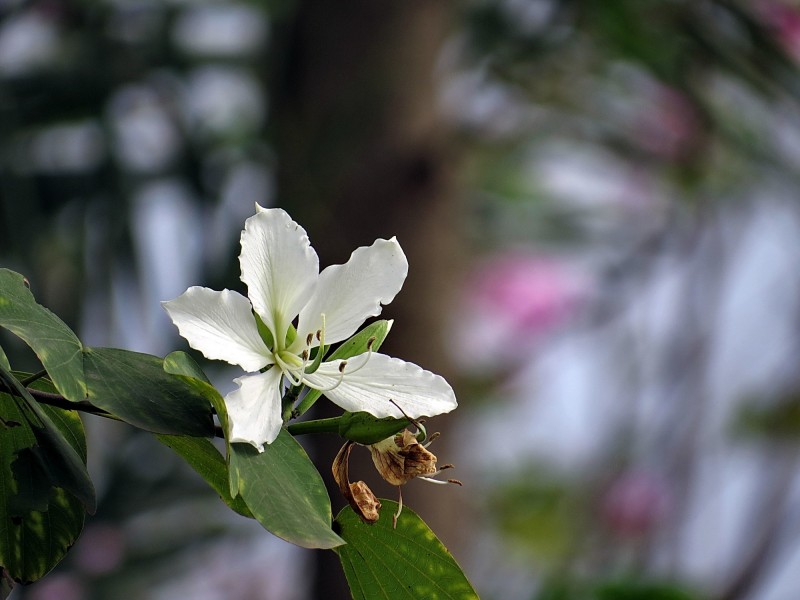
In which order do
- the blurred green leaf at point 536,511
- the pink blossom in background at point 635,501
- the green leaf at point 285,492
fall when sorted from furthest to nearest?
1. the blurred green leaf at point 536,511
2. the pink blossom in background at point 635,501
3. the green leaf at point 285,492

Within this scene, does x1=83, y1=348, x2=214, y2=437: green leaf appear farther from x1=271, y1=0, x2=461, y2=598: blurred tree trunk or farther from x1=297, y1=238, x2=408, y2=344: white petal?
x1=271, y1=0, x2=461, y2=598: blurred tree trunk

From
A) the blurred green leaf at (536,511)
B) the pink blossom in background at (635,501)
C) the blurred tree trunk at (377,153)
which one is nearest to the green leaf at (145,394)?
the blurred tree trunk at (377,153)

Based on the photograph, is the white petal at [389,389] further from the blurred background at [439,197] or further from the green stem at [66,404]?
the blurred background at [439,197]

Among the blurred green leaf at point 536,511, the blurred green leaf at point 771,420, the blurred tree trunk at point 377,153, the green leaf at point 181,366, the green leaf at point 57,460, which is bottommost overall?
the blurred green leaf at point 536,511

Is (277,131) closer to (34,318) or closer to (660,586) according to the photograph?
(660,586)

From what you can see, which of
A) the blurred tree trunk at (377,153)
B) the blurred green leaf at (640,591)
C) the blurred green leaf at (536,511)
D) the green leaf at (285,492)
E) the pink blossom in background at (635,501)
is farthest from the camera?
the blurred green leaf at (536,511)

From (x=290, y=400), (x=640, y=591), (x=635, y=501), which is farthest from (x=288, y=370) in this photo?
(x=635, y=501)

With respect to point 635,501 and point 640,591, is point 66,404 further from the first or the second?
point 635,501
